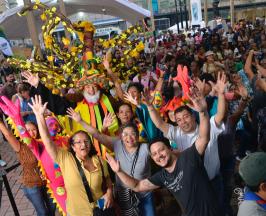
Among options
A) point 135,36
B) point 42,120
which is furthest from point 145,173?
point 135,36

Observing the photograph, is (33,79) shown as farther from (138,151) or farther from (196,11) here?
(196,11)

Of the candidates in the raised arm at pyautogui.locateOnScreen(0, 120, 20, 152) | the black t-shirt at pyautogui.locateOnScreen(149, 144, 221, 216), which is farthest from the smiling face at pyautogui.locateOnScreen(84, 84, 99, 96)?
the black t-shirt at pyautogui.locateOnScreen(149, 144, 221, 216)

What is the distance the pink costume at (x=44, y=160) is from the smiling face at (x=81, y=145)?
0.43 m

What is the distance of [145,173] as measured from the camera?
3.19 m

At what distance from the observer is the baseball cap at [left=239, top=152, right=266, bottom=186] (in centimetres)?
185

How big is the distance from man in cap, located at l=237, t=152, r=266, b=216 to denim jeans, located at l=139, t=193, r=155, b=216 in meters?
1.51

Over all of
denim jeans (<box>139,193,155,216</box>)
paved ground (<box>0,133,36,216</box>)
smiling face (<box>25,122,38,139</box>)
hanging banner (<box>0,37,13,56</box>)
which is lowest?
paved ground (<box>0,133,36,216</box>)

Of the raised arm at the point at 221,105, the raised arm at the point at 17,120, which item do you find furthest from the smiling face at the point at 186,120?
the raised arm at the point at 17,120

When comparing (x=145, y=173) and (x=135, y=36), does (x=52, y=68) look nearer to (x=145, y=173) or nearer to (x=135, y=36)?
(x=135, y=36)

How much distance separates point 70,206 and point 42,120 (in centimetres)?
82

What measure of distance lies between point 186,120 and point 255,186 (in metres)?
1.37

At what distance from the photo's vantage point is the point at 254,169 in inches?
73.9

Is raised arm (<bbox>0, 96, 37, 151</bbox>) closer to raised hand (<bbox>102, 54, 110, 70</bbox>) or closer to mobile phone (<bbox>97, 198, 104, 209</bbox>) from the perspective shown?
mobile phone (<bbox>97, 198, 104, 209</bbox>)

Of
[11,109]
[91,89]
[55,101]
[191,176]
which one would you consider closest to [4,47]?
[55,101]
